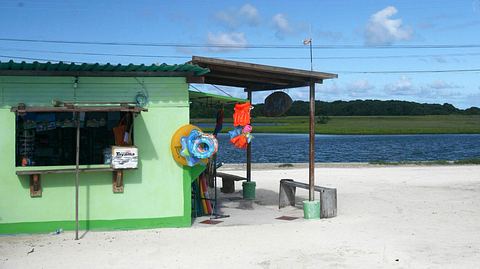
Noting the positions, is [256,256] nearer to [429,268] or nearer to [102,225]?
[429,268]

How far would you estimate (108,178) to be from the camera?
29.1 feet

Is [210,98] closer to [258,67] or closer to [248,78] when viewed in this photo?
[248,78]

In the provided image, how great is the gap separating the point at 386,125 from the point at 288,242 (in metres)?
86.4

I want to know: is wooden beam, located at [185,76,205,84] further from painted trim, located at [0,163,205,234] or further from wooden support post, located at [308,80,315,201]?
wooden support post, located at [308,80,315,201]

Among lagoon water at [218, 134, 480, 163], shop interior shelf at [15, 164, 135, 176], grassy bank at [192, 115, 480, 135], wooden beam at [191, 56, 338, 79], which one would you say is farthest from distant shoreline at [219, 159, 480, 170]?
grassy bank at [192, 115, 480, 135]

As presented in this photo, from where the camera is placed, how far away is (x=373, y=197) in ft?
42.9

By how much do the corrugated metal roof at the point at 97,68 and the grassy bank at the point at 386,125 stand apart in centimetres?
7345

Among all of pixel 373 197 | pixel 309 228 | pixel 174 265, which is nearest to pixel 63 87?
pixel 174 265

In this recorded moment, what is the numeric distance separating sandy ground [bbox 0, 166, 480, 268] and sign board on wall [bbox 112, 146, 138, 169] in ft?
3.52

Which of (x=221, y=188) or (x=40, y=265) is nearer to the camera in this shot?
(x=40, y=265)

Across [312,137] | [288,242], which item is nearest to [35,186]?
Answer: [288,242]

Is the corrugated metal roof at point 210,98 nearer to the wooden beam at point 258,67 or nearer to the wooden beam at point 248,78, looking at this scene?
the wooden beam at point 248,78

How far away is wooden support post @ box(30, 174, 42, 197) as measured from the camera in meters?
8.45

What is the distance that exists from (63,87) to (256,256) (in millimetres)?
4122
